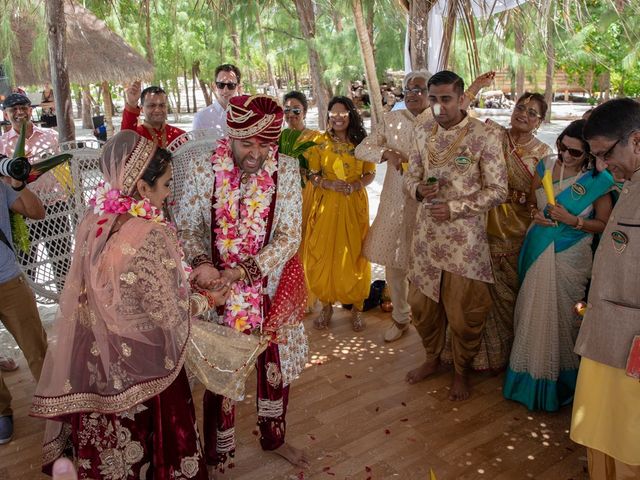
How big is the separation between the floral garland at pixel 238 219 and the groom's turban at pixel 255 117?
7.8 inches

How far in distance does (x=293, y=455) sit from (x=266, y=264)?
1188mm

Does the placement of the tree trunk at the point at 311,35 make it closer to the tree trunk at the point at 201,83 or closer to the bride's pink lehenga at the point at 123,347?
the bride's pink lehenga at the point at 123,347

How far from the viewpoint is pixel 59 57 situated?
5.79m

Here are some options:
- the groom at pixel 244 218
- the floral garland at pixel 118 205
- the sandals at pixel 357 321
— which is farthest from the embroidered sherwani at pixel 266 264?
the sandals at pixel 357 321

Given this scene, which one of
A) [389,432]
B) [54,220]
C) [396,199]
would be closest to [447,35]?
[396,199]

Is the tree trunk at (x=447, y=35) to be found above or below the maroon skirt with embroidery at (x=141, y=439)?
above

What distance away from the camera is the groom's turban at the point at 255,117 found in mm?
2537

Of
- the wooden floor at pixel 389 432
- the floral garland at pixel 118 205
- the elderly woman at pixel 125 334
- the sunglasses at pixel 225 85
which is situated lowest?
the wooden floor at pixel 389 432

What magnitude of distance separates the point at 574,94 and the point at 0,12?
32971mm

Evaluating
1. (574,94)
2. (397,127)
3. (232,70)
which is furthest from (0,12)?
(574,94)

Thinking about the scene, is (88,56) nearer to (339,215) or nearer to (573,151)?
(339,215)

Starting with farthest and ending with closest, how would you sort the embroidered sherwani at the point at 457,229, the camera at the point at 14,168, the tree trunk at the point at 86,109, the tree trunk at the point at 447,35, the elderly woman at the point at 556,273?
1. the tree trunk at the point at 86,109
2. the tree trunk at the point at 447,35
3. the embroidered sherwani at the point at 457,229
4. the elderly woman at the point at 556,273
5. the camera at the point at 14,168

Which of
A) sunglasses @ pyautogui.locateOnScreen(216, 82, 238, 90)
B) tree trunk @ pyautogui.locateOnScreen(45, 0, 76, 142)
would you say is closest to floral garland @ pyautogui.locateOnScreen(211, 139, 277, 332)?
sunglasses @ pyautogui.locateOnScreen(216, 82, 238, 90)

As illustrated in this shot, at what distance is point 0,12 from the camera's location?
7625 millimetres
